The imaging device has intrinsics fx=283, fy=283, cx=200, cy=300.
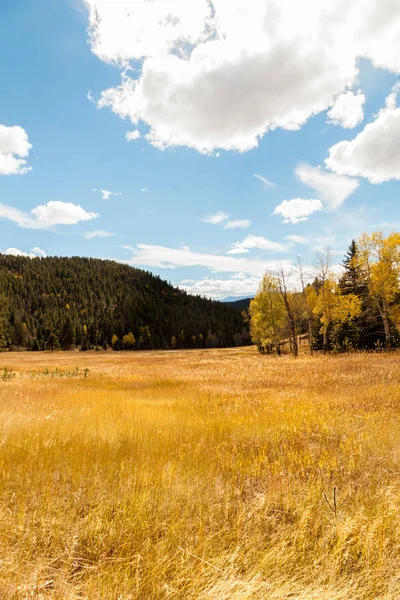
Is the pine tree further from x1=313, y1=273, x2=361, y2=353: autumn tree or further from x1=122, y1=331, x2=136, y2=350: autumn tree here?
x1=313, y1=273, x2=361, y2=353: autumn tree

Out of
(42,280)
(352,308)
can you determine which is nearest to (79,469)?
(352,308)

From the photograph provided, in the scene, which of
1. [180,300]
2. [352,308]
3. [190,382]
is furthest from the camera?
[180,300]

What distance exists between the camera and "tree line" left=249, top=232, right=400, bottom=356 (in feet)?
84.3

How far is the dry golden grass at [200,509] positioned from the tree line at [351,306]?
23774 millimetres

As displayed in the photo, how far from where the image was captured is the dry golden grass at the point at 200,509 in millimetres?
2139

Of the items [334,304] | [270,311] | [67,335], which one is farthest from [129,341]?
[334,304]

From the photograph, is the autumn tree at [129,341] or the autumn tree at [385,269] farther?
the autumn tree at [129,341]

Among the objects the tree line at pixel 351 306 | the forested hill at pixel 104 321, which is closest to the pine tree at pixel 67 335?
the forested hill at pixel 104 321

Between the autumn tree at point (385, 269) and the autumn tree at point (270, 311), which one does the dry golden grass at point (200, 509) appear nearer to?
the autumn tree at point (385, 269)

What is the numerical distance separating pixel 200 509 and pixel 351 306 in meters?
32.4

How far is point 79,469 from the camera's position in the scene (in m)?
3.95

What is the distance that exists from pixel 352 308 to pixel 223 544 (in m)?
33.1

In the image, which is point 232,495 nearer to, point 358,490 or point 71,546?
point 358,490

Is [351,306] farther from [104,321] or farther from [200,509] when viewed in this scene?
[104,321]
